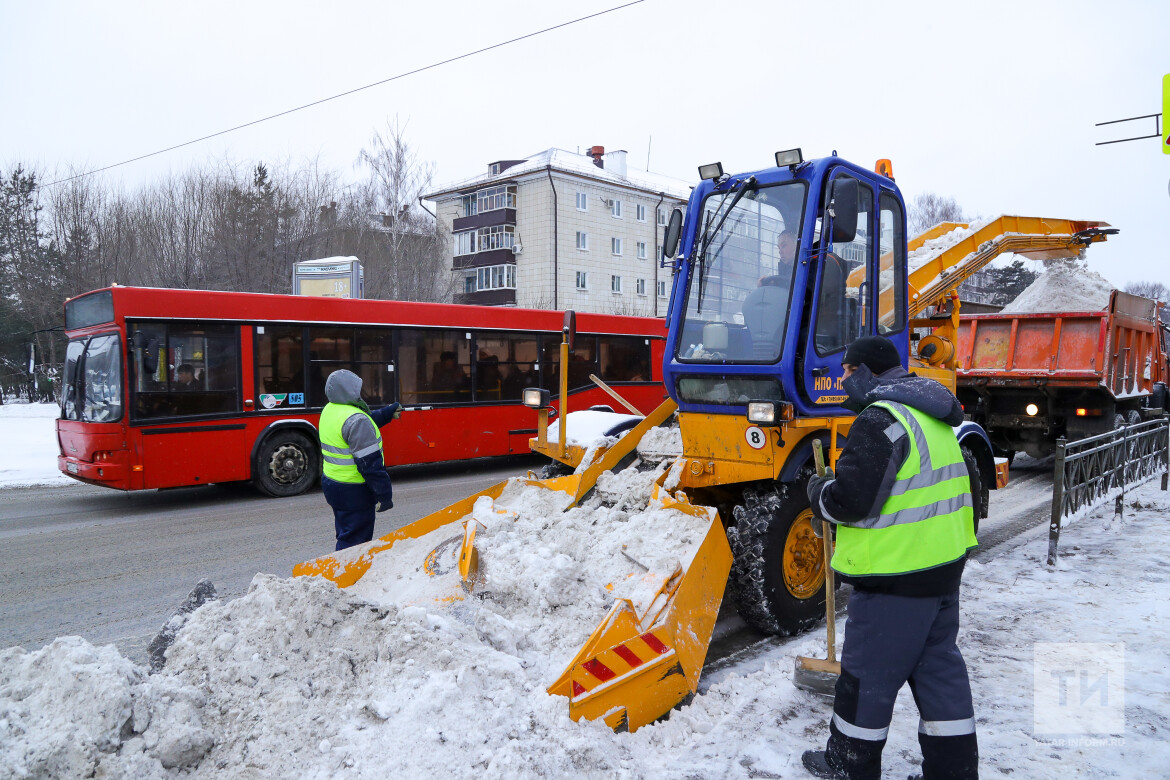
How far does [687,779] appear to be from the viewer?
2990mm

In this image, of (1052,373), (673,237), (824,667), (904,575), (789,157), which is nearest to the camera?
(904,575)

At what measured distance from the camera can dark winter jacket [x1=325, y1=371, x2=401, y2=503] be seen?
4945 mm

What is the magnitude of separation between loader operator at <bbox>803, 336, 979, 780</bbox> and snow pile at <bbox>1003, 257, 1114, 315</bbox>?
9731 millimetres

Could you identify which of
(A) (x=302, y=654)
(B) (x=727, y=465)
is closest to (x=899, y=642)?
(B) (x=727, y=465)

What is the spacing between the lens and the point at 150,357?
9094mm

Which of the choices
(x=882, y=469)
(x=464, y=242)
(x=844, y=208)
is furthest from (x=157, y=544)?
(x=464, y=242)

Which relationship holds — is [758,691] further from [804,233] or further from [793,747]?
[804,233]

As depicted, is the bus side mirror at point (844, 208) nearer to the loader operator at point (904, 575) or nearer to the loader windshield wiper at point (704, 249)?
the loader windshield wiper at point (704, 249)

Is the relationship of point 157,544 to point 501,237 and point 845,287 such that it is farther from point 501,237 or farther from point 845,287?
point 501,237

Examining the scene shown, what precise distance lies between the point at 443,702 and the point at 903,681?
1867 mm

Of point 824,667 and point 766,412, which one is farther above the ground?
point 766,412

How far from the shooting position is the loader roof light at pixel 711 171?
4965 mm

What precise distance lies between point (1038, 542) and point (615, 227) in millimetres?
37261

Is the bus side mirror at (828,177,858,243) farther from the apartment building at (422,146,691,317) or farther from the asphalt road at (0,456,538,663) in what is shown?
the apartment building at (422,146,691,317)
